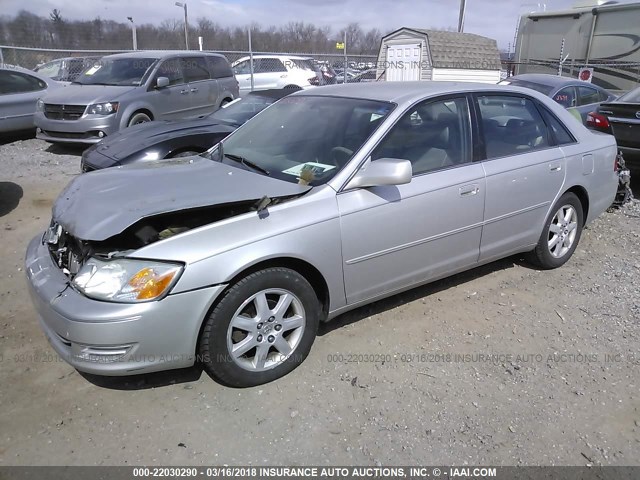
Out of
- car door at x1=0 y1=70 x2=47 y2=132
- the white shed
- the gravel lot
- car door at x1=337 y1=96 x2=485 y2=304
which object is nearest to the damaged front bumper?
the gravel lot

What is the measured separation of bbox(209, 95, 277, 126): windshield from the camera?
23.6 ft

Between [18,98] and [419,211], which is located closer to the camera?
[419,211]

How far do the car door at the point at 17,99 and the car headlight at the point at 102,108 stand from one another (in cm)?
217

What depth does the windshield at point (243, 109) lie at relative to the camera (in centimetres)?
718

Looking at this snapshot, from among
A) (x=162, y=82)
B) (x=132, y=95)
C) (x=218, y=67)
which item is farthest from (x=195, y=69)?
(x=132, y=95)

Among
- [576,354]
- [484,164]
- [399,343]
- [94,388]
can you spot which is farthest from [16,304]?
[576,354]

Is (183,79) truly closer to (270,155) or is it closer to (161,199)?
(270,155)

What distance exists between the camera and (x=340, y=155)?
330 cm

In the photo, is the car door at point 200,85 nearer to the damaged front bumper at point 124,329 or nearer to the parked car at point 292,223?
the parked car at point 292,223

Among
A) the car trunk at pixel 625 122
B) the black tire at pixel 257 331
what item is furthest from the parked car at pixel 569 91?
the black tire at pixel 257 331

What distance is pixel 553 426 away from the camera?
2.67m

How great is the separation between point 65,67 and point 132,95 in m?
7.47

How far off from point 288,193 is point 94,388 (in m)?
1.59

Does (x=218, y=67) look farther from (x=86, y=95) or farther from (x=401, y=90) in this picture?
(x=401, y=90)
